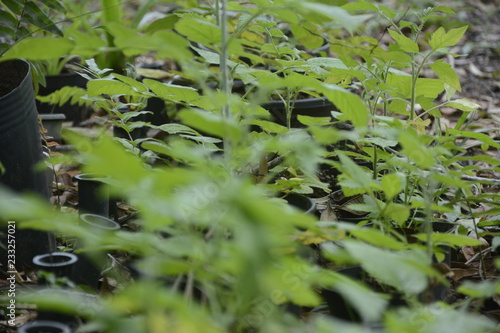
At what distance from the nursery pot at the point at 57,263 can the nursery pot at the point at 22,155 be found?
345 millimetres

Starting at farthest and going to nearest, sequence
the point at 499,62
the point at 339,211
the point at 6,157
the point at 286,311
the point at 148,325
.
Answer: the point at 499,62 → the point at 339,211 → the point at 6,157 → the point at 286,311 → the point at 148,325

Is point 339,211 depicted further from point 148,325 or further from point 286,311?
point 148,325

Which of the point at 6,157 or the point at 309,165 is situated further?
the point at 6,157

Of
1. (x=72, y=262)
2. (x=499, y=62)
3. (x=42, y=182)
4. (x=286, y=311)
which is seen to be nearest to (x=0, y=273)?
(x=42, y=182)

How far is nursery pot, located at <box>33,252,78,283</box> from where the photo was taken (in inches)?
42.6

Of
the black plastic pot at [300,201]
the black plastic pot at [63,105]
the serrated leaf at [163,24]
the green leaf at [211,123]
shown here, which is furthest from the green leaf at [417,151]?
the black plastic pot at [63,105]

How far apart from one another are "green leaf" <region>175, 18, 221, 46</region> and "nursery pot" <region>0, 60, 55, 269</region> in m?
0.60

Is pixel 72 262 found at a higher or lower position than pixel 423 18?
lower

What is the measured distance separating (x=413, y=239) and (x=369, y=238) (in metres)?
0.46

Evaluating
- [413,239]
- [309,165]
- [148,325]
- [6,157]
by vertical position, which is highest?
[309,165]

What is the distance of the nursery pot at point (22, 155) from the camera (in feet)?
4.72

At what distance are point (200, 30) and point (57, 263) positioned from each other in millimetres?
488

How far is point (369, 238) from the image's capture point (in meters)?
0.88

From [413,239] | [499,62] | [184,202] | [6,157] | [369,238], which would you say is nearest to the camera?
[184,202]
